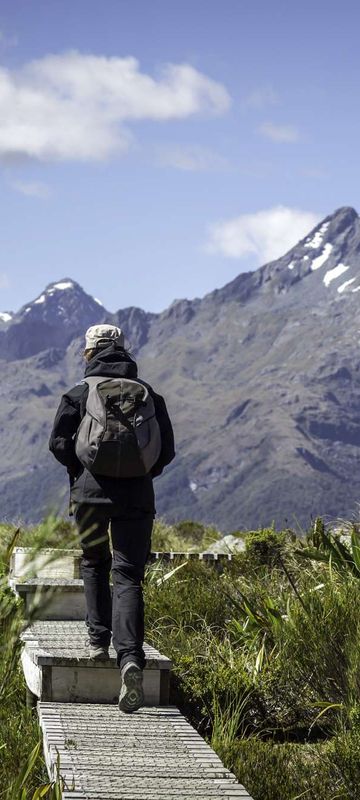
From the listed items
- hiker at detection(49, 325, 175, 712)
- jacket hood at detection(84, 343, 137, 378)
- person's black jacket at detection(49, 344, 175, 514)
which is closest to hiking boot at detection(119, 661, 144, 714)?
hiker at detection(49, 325, 175, 712)

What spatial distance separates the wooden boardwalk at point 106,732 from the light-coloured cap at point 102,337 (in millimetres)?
1595

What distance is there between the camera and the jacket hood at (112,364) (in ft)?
24.6

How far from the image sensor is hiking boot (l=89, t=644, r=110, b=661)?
709cm

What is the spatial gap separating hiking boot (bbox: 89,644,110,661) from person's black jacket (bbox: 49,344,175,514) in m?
0.82

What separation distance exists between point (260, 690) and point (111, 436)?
1974 millimetres

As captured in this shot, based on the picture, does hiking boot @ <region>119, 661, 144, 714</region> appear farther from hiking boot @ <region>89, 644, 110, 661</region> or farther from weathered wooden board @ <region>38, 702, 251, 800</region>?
hiking boot @ <region>89, 644, 110, 661</region>

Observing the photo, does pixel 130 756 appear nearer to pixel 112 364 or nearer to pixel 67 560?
pixel 112 364

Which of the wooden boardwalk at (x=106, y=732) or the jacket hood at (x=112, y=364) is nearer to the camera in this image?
the wooden boardwalk at (x=106, y=732)

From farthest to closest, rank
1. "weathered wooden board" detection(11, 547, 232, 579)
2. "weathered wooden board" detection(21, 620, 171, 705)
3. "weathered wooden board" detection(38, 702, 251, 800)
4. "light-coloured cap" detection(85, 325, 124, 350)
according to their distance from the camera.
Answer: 1. "weathered wooden board" detection(11, 547, 232, 579)
2. "light-coloured cap" detection(85, 325, 124, 350)
3. "weathered wooden board" detection(21, 620, 171, 705)
4. "weathered wooden board" detection(38, 702, 251, 800)

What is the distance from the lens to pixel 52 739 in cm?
562

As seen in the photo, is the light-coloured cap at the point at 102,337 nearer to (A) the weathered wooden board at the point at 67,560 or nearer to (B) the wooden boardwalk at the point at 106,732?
(A) the weathered wooden board at the point at 67,560

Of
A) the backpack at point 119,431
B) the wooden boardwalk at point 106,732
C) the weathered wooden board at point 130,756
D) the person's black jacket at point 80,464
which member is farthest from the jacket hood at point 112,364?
the weathered wooden board at point 130,756

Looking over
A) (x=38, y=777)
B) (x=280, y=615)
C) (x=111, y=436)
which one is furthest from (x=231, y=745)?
(x=280, y=615)

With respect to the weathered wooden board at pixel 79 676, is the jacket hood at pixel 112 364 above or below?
above
